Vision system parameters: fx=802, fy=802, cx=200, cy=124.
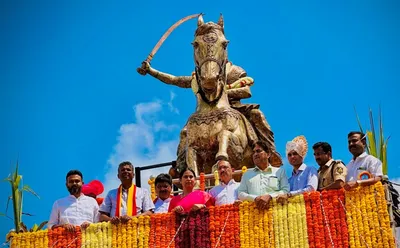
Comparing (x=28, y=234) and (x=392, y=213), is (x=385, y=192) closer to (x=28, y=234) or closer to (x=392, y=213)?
(x=392, y=213)

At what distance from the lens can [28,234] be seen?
382 inches

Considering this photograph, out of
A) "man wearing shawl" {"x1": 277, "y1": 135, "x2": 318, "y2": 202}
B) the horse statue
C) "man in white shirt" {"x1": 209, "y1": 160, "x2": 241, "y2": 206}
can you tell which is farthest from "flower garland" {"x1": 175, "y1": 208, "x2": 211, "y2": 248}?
the horse statue

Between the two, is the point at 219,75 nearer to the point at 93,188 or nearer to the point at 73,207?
the point at 93,188

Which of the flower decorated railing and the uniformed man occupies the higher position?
the uniformed man

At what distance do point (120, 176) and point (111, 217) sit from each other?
0.49 metres

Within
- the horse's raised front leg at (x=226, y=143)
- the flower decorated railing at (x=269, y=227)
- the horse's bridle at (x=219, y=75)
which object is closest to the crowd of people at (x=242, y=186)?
the flower decorated railing at (x=269, y=227)

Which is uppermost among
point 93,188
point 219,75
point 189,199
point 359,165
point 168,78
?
point 168,78

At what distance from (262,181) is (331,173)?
0.76 meters

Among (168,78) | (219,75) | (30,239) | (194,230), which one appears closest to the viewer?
(194,230)

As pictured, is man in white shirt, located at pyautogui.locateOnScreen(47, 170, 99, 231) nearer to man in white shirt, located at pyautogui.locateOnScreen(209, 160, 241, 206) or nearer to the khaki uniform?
man in white shirt, located at pyautogui.locateOnScreen(209, 160, 241, 206)

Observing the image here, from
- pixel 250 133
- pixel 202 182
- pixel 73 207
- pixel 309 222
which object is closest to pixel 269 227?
pixel 309 222

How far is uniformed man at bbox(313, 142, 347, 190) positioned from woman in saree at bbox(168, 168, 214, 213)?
1.27 m

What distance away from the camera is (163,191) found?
9383 mm

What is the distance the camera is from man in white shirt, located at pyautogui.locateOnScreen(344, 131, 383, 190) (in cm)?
825
